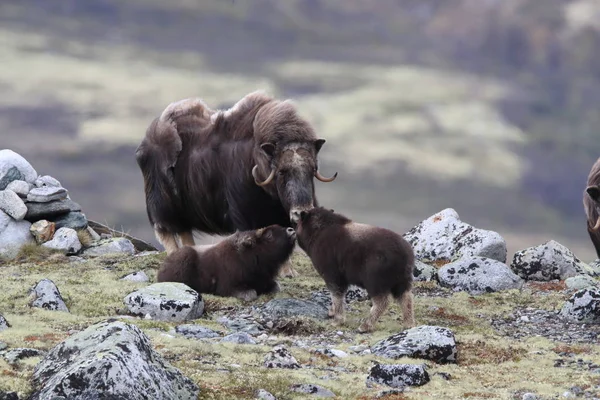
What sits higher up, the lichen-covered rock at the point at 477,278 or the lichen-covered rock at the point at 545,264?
the lichen-covered rock at the point at 545,264

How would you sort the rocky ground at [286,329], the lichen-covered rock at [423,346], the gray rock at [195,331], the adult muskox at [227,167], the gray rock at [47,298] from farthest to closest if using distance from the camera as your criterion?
the adult muskox at [227,167], the gray rock at [47,298], the gray rock at [195,331], the lichen-covered rock at [423,346], the rocky ground at [286,329]

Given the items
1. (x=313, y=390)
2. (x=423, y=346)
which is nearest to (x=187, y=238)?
(x=423, y=346)

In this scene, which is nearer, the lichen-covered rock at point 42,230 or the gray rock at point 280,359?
the gray rock at point 280,359

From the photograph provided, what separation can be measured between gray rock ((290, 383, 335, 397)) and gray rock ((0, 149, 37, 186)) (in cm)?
1200

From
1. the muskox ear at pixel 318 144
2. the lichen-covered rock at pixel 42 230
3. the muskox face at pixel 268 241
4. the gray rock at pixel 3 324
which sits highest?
the muskox ear at pixel 318 144

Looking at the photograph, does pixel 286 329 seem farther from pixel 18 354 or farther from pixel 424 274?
pixel 424 274

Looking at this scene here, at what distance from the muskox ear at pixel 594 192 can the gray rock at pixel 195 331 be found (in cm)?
647

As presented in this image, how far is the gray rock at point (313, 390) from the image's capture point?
745 cm

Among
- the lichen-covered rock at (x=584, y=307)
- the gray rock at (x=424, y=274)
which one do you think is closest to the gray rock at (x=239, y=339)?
the lichen-covered rock at (x=584, y=307)

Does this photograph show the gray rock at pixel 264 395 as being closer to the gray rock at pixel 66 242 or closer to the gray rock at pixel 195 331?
the gray rock at pixel 195 331

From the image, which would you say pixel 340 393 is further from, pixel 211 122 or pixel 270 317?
pixel 211 122

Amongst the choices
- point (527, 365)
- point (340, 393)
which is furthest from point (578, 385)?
point (340, 393)

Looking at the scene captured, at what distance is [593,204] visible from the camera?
49.3ft

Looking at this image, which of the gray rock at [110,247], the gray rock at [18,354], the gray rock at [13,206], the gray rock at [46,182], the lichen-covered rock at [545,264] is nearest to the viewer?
the gray rock at [18,354]
